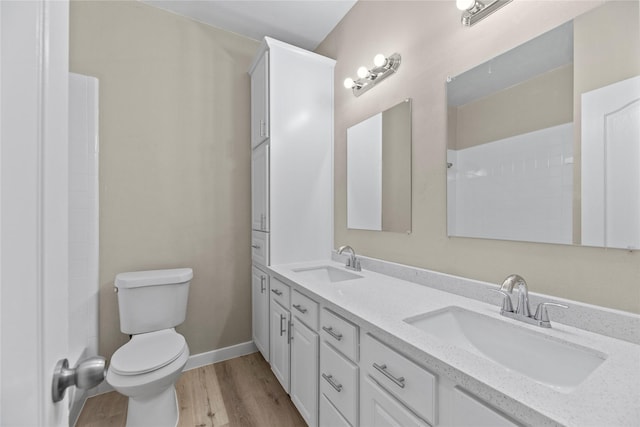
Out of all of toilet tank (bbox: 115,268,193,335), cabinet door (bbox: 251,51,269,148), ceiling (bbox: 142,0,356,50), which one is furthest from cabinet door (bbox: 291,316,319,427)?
ceiling (bbox: 142,0,356,50)

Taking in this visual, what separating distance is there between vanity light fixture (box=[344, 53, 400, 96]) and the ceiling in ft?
1.83

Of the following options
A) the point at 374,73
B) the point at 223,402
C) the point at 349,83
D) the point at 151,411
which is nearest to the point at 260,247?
the point at 223,402

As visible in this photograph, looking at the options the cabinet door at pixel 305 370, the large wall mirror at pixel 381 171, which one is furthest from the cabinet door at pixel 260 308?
the large wall mirror at pixel 381 171

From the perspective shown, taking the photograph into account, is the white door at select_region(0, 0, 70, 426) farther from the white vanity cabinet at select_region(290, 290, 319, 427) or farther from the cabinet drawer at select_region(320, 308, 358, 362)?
the white vanity cabinet at select_region(290, 290, 319, 427)

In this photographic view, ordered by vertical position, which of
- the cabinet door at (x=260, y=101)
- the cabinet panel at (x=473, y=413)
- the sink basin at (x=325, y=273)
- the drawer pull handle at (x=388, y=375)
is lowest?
the drawer pull handle at (x=388, y=375)

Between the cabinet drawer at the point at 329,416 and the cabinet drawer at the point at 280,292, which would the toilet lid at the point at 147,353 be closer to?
the cabinet drawer at the point at 280,292

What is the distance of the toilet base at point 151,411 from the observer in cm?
154

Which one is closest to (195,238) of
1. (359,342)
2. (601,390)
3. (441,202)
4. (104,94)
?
(104,94)

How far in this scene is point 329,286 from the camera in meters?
1.47

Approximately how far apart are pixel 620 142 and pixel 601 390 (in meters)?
0.75

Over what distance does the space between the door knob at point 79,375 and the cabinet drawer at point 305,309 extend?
40.6 inches

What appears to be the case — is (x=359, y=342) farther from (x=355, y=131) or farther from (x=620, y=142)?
(x=355, y=131)

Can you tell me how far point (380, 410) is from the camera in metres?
0.99

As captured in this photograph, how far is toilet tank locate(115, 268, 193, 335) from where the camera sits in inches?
72.1
